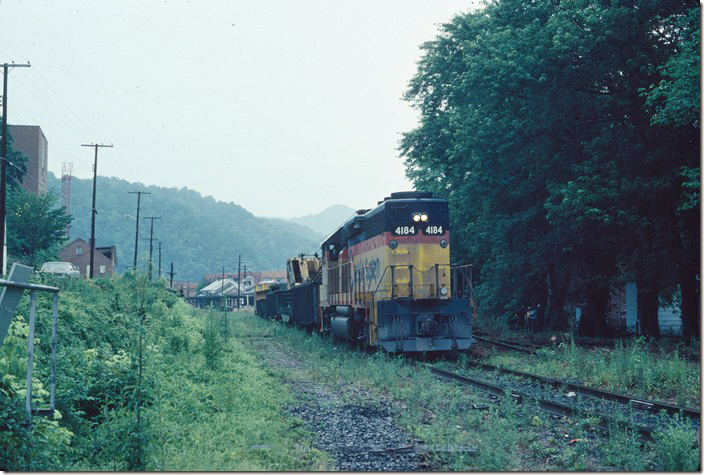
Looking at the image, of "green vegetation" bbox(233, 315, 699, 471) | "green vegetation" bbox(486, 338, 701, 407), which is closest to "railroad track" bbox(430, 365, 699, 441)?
"green vegetation" bbox(233, 315, 699, 471)

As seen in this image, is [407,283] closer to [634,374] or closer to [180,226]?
[634,374]

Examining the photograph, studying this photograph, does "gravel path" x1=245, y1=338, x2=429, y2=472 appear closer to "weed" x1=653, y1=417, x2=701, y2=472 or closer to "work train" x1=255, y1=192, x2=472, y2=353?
"weed" x1=653, y1=417, x2=701, y2=472

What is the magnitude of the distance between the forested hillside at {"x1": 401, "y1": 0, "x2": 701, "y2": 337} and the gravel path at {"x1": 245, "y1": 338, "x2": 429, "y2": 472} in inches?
459

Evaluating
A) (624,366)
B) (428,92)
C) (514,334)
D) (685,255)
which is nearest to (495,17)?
(428,92)

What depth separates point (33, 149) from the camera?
61438mm

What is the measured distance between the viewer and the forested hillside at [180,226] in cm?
9244

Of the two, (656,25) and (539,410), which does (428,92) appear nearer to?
(656,25)

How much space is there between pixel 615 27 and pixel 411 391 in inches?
573

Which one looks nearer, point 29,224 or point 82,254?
point 29,224

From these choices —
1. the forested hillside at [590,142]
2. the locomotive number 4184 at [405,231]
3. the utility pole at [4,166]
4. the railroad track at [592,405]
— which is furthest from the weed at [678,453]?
the utility pole at [4,166]

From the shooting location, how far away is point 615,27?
68.8 feet

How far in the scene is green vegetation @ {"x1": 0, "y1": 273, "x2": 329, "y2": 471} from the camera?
7.03 meters

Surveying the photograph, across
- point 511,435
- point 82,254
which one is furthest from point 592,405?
point 82,254

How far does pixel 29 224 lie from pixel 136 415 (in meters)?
48.8
